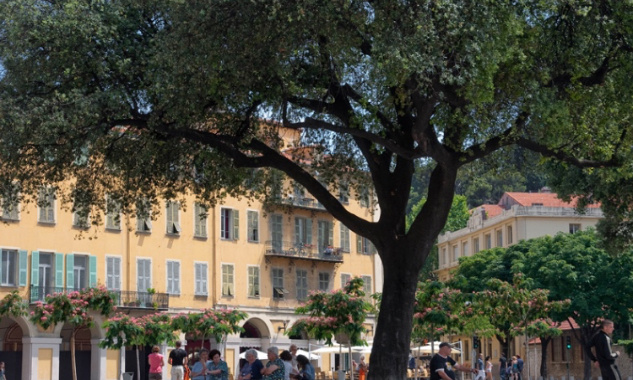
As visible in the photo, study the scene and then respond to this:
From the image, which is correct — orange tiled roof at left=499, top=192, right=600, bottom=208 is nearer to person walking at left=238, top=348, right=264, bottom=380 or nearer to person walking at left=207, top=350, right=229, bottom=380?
person walking at left=207, top=350, right=229, bottom=380

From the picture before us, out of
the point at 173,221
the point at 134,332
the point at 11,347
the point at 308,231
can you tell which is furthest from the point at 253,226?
the point at 134,332

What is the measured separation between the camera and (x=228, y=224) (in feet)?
204

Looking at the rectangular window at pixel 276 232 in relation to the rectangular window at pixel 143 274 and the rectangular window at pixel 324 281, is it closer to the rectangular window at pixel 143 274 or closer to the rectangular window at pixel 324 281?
the rectangular window at pixel 324 281

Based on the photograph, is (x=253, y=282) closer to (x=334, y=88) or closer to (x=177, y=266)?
(x=177, y=266)

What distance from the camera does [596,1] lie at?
2222 centimetres

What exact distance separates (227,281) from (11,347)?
40.7 feet

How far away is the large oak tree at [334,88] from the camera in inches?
837

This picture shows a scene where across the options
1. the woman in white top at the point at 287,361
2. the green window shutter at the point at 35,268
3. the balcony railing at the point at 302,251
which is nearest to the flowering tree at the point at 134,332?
the green window shutter at the point at 35,268

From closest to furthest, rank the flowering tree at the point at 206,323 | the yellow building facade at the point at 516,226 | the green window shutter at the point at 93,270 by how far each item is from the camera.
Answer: the flowering tree at the point at 206,323 → the green window shutter at the point at 93,270 → the yellow building facade at the point at 516,226

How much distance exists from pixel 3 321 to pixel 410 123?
33.1 meters

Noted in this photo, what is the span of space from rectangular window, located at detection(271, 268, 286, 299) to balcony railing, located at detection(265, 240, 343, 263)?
1.06 meters

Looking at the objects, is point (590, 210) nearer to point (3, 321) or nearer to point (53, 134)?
point (3, 321)

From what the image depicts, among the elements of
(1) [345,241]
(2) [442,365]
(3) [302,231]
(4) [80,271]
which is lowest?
(2) [442,365]

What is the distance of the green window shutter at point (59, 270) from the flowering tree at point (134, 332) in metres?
7.32
